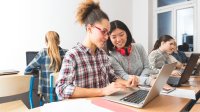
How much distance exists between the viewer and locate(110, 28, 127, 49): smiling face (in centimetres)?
167

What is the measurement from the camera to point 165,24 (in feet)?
14.8

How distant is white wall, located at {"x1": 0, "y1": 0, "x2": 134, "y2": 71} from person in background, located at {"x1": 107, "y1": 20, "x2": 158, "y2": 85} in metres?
1.70

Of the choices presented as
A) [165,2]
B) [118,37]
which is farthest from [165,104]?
[165,2]

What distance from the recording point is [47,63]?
2512 mm

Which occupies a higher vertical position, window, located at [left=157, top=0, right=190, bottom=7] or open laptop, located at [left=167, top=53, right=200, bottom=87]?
window, located at [left=157, top=0, right=190, bottom=7]

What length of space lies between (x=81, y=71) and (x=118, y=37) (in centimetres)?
56

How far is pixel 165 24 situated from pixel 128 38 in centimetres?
302

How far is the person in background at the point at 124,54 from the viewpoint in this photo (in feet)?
5.46

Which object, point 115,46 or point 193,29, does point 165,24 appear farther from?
point 115,46

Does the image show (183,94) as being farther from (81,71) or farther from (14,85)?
(14,85)

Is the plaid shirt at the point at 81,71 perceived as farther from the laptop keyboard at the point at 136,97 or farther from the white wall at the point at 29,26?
the white wall at the point at 29,26

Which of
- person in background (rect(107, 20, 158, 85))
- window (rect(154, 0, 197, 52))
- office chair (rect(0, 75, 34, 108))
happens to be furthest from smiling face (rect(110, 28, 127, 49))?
window (rect(154, 0, 197, 52))

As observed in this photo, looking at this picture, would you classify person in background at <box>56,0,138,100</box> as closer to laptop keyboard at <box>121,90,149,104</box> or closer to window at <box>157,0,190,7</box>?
laptop keyboard at <box>121,90,149,104</box>

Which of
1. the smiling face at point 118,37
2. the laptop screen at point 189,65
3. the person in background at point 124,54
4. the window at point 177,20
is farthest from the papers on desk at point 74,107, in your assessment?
the window at point 177,20
